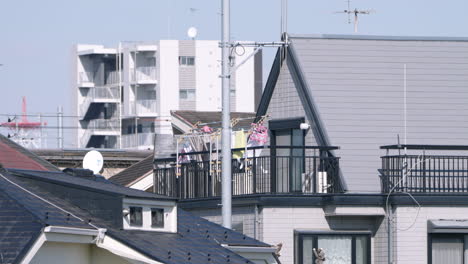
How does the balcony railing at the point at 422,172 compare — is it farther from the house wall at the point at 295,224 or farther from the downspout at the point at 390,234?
the house wall at the point at 295,224

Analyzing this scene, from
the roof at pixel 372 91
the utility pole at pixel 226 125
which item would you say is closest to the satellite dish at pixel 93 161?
the roof at pixel 372 91

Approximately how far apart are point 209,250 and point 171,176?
12950 millimetres

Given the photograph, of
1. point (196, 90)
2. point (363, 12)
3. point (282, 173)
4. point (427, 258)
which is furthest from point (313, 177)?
point (196, 90)

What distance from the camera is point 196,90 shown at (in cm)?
10450

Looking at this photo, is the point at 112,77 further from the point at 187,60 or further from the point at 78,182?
the point at 78,182

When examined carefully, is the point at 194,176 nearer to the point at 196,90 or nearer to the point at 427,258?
the point at 427,258

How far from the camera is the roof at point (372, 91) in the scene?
30578mm

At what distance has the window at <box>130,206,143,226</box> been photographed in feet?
60.3

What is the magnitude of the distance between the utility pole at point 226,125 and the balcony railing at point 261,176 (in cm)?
475

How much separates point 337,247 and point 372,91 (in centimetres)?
439

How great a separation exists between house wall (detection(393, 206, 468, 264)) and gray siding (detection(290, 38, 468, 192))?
1819mm

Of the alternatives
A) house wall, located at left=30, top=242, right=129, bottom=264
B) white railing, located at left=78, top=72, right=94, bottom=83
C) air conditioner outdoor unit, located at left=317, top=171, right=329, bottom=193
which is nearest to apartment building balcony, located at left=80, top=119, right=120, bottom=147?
→ white railing, located at left=78, top=72, right=94, bottom=83

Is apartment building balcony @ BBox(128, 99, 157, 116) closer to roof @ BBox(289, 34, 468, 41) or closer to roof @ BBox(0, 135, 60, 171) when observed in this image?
roof @ BBox(289, 34, 468, 41)

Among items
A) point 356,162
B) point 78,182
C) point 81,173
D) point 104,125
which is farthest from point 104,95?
point 78,182
